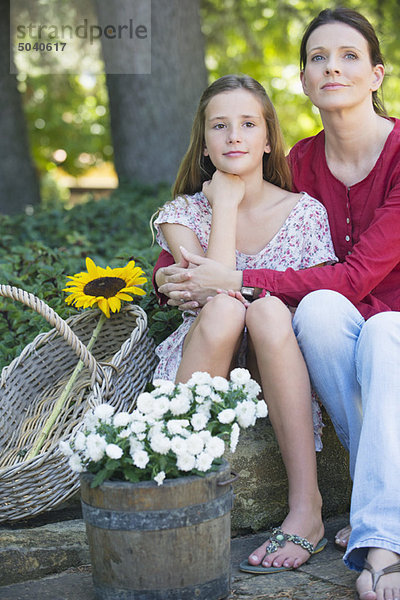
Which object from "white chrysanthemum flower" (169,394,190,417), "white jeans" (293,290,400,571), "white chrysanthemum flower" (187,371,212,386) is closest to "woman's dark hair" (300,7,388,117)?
"white jeans" (293,290,400,571)

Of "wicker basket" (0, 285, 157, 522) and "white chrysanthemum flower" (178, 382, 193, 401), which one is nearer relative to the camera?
"white chrysanthemum flower" (178, 382, 193, 401)

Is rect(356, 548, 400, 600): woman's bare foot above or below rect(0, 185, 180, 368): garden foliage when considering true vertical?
below

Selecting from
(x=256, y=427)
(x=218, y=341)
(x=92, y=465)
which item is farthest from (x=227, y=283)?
(x=92, y=465)

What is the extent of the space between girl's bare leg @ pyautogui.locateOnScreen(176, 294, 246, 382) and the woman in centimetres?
21

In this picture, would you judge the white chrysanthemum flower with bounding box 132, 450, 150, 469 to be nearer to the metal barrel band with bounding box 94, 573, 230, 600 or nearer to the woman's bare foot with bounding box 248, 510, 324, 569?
the metal barrel band with bounding box 94, 573, 230, 600

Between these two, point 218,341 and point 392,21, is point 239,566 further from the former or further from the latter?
point 392,21

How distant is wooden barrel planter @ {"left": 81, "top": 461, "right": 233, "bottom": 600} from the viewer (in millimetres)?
1994

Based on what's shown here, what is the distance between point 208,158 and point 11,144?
4.92 m

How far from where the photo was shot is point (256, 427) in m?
2.82

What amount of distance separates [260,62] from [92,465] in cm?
987

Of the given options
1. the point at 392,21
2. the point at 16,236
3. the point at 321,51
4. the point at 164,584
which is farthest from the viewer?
the point at 392,21

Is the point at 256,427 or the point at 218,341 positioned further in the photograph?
the point at 256,427

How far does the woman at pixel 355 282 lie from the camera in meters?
2.29

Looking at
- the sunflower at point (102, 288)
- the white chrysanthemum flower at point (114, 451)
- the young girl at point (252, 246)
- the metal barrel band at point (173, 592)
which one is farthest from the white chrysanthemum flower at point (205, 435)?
the sunflower at point (102, 288)
